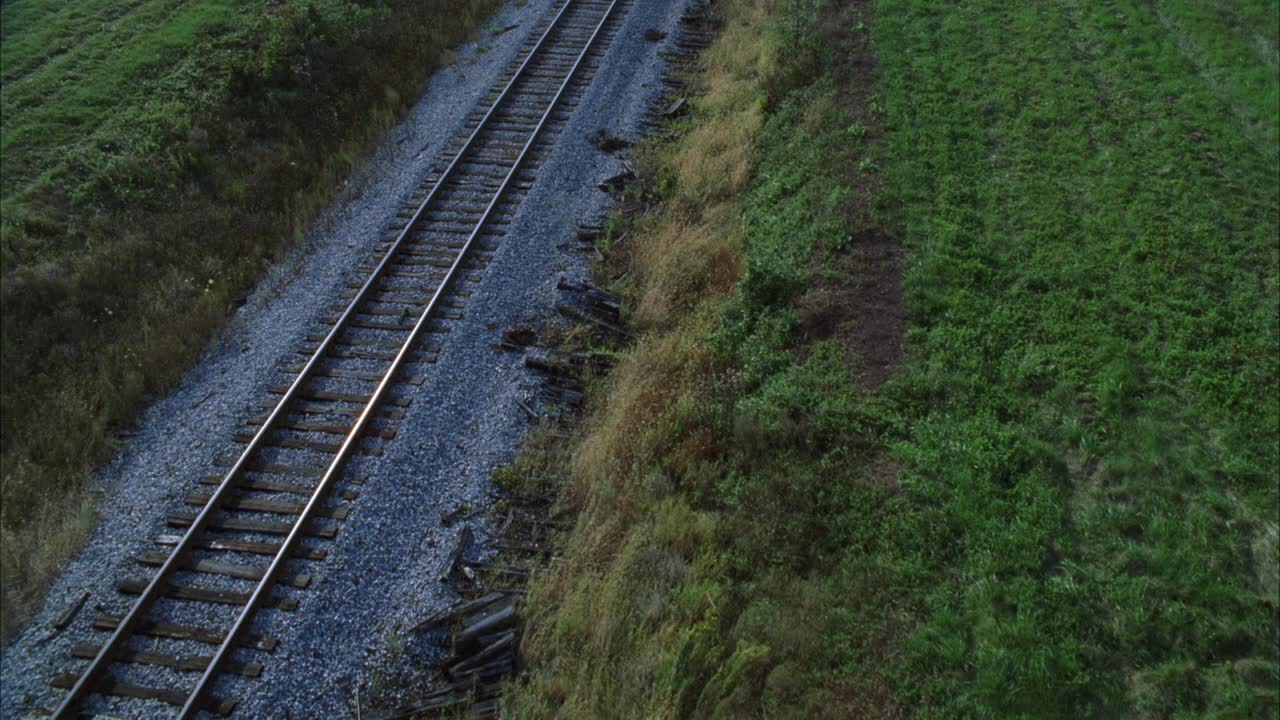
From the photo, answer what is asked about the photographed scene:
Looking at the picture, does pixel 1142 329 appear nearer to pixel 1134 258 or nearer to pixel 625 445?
pixel 1134 258

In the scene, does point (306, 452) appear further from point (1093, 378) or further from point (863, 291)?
point (1093, 378)

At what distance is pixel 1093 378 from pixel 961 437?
6.72 ft

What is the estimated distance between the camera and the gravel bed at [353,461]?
866 cm

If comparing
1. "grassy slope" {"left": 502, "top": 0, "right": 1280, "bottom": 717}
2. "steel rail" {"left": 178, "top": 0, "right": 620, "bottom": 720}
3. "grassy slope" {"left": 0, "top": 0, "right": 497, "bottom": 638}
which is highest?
"grassy slope" {"left": 0, "top": 0, "right": 497, "bottom": 638}

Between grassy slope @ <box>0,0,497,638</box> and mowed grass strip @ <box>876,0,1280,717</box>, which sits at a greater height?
grassy slope @ <box>0,0,497,638</box>

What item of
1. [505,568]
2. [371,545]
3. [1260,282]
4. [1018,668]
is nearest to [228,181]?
[371,545]

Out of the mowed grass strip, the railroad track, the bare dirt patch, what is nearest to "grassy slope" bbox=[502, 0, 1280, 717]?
the mowed grass strip

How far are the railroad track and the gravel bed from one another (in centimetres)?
12

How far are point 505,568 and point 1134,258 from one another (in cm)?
989

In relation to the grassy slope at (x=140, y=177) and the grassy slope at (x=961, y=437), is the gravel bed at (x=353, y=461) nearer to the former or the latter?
the grassy slope at (x=140, y=177)

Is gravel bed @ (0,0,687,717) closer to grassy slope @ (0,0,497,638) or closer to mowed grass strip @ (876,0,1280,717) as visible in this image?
grassy slope @ (0,0,497,638)

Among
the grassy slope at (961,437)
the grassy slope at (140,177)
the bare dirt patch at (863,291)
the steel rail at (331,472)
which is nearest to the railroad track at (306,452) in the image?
the steel rail at (331,472)

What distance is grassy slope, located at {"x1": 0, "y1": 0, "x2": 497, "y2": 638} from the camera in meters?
11.3

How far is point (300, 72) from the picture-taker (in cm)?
1917
